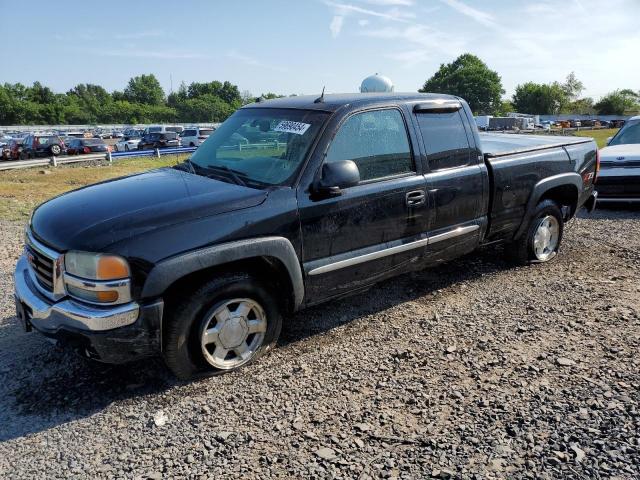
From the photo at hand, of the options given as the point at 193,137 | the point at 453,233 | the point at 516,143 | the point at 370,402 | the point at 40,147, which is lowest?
the point at 370,402

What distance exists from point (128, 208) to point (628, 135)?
10.1 m

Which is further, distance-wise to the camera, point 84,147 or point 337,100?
point 84,147

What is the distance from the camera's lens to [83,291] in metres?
2.92

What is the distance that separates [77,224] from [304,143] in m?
1.65

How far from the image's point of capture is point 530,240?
5.42 meters

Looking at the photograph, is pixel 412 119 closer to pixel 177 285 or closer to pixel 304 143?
pixel 304 143

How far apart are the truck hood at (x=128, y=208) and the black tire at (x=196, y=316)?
1.57 feet

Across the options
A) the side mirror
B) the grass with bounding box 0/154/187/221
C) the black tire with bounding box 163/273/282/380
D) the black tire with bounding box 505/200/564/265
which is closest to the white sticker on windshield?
the side mirror

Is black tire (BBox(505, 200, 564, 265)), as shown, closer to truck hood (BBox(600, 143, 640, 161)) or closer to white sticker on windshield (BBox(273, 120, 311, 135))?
white sticker on windshield (BBox(273, 120, 311, 135))

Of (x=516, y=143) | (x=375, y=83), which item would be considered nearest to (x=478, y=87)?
(x=375, y=83)

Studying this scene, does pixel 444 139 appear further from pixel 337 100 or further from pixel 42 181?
pixel 42 181

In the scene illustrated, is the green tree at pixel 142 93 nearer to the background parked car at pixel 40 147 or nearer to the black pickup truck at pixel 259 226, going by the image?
the background parked car at pixel 40 147

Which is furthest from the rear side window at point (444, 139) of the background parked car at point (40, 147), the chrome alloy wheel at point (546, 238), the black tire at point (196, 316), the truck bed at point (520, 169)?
the background parked car at point (40, 147)

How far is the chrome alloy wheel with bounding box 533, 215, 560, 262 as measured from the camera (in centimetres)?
553
